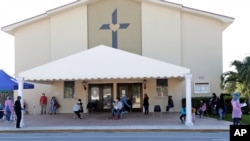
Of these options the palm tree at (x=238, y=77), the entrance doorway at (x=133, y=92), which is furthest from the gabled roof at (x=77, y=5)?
the entrance doorway at (x=133, y=92)

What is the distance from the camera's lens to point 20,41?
107ft

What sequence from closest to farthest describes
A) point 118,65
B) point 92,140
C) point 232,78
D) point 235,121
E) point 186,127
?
1. point 92,140
2. point 235,121
3. point 186,127
4. point 118,65
5. point 232,78

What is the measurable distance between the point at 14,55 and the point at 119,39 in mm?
9280

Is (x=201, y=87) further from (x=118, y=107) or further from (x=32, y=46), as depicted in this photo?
(x=32, y=46)

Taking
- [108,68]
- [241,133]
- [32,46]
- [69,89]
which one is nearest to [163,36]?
[69,89]

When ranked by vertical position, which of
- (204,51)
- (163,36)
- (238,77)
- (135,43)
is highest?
(163,36)

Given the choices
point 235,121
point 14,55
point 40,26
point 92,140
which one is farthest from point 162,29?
point 92,140

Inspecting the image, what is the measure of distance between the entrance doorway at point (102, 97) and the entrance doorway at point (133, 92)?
879mm

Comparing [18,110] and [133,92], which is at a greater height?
[133,92]

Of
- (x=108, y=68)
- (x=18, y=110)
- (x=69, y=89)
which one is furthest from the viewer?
(x=69, y=89)

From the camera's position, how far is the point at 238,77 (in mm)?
29406

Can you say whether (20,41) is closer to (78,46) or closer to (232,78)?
(78,46)

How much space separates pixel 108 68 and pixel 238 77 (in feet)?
42.7

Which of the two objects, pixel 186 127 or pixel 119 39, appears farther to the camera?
pixel 119 39
